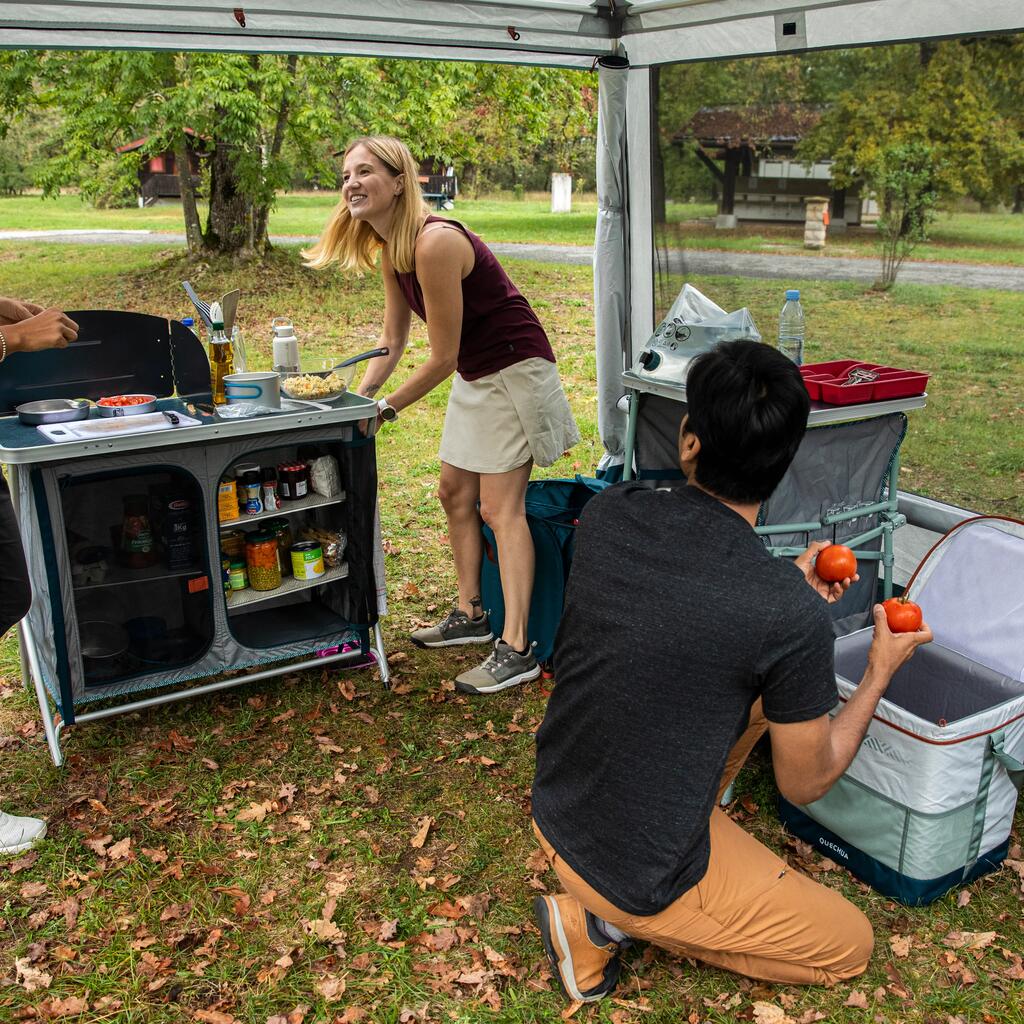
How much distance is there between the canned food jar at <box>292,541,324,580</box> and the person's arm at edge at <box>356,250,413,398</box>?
1.86 feet

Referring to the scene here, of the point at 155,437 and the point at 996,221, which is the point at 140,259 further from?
the point at 155,437

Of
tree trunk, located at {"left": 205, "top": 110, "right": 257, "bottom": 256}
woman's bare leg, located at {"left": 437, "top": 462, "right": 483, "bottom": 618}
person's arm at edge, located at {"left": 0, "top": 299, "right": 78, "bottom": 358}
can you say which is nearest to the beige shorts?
woman's bare leg, located at {"left": 437, "top": 462, "right": 483, "bottom": 618}

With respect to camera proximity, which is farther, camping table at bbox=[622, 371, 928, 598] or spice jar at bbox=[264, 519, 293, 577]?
spice jar at bbox=[264, 519, 293, 577]

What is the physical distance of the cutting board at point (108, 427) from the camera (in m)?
2.71

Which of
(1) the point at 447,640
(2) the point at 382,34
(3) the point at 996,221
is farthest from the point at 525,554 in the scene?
(3) the point at 996,221

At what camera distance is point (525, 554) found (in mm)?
3406

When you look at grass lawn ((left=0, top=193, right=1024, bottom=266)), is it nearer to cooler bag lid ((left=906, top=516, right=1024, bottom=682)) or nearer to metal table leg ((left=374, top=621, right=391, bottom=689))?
cooler bag lid ((left=906, top=516, right=1024, bottom=682))

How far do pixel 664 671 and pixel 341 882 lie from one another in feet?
4.37

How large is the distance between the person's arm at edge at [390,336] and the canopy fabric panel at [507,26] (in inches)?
39.1

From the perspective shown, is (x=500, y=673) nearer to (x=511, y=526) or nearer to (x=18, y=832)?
(x=511, y=526)

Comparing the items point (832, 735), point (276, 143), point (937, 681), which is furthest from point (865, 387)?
point (276, 143)

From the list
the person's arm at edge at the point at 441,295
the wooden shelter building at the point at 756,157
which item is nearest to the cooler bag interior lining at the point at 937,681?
the person's arm at edge at the point at 441,295

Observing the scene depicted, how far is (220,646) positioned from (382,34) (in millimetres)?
2383

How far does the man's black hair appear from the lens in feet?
5.61
